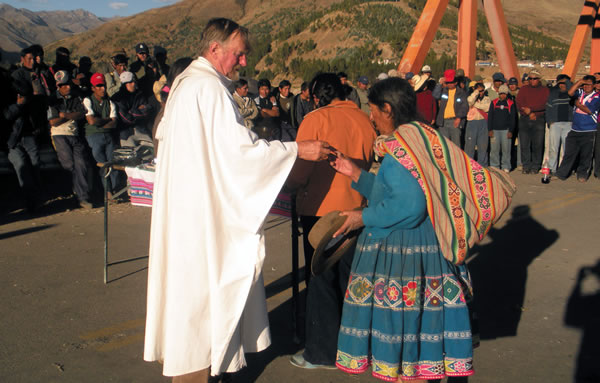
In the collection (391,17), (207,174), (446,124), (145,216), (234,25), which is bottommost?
(145,216)

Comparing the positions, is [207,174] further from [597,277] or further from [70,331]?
[597,277]

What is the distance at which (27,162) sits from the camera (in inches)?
349

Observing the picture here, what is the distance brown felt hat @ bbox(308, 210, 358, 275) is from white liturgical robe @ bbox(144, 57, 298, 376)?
311mm

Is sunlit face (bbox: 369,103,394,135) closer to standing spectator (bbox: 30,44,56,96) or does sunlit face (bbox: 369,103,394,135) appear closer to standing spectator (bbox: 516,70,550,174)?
standing spectator (bbox: 30,44,56,96)

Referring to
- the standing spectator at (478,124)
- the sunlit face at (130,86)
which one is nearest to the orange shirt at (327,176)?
the sunlit face at (130,86)

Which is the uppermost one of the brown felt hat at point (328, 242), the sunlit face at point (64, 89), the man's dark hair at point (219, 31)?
the man's dark hair at point (219, 31)

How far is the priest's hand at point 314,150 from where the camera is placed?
10.4 ft

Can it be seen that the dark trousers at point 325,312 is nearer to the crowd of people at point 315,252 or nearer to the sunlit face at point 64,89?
the crowd of people at point 315,252

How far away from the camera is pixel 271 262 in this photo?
20.5 ft

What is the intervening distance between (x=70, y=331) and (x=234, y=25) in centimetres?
286

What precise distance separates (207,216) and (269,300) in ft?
7.70

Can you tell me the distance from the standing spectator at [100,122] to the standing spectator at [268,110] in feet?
9.77

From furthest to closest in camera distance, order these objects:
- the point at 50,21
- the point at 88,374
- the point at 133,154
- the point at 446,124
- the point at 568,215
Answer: the point at 50,21 < the point at 446,124 < the point at 568,215 < the point at 133,154 < the point at 88,374

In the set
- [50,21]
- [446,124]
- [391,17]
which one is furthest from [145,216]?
[50,21]
